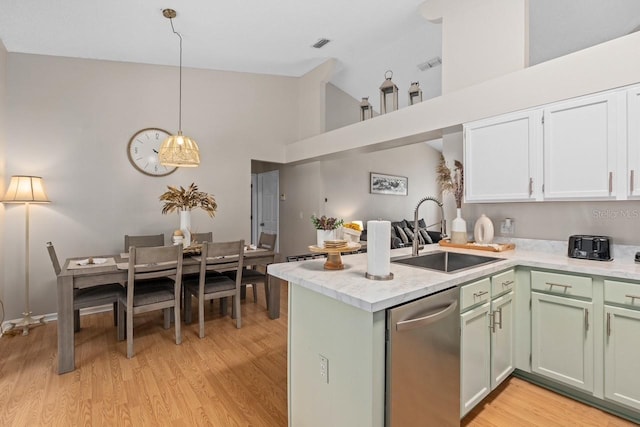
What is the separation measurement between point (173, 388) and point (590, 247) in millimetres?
3121

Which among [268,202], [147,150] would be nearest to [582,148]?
[147,150]

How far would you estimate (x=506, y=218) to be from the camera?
2.90 meters

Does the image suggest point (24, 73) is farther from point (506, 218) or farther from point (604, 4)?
point (604, 4)

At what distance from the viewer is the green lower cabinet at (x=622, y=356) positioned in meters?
1.79

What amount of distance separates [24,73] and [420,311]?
4.69 meters

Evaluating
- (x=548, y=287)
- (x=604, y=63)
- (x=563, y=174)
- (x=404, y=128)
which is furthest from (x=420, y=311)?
(x=404, y=128)

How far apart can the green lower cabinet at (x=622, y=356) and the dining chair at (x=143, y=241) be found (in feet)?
14.0

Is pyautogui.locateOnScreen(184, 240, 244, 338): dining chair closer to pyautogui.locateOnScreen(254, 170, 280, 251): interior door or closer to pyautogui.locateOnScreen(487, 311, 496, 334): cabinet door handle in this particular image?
pyautogui.locateOnScreen(487, 311, 496, 334): cabinet door handle

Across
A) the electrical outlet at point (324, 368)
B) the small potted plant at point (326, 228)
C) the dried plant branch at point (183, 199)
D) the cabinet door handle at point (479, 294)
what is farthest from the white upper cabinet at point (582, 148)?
the dried plant branch at point (183, 199)

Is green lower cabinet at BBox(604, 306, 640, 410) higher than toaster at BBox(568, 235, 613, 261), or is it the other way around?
toaster at BBox(568, 235, 613, 261)

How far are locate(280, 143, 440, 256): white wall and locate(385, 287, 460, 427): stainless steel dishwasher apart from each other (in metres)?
3.99

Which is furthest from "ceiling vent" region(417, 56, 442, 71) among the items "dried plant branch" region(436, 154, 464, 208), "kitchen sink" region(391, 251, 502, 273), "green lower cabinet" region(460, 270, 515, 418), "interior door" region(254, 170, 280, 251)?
"green lower cabinet" region(460, 270, 515, 418)

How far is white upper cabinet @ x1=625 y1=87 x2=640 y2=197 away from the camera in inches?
77.2

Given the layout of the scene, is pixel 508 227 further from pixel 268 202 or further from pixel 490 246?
pixel 268 202
